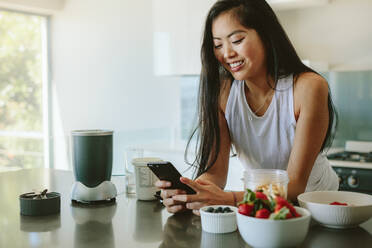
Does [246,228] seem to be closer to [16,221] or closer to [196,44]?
[16,221]

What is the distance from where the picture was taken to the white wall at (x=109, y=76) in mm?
4836

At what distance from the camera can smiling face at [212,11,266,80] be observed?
1.71 m

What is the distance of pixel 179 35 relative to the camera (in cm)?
395

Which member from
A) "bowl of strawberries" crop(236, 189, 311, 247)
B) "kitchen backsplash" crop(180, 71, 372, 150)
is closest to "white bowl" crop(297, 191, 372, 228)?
"bowl of strawberries" crop(236, 189, 311, 247)

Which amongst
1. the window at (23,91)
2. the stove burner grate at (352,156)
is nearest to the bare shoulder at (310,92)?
the stove burner grate at (352,156)

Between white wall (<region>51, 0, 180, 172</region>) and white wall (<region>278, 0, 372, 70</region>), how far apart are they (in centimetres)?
141

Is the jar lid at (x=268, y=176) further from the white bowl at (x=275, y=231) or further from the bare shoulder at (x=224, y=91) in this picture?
the bare shoulder at (x=224, y=91)

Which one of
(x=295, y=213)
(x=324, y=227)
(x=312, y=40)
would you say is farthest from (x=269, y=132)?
(x=312, y=40)

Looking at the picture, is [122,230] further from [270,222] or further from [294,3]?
[294,3]

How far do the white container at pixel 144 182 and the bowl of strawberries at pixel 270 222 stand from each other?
628 millimetres

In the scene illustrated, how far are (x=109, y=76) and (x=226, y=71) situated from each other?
332 centimetres

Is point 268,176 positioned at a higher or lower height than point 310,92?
lower

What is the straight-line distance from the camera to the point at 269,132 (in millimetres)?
1890

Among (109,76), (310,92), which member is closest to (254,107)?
(310,92)
